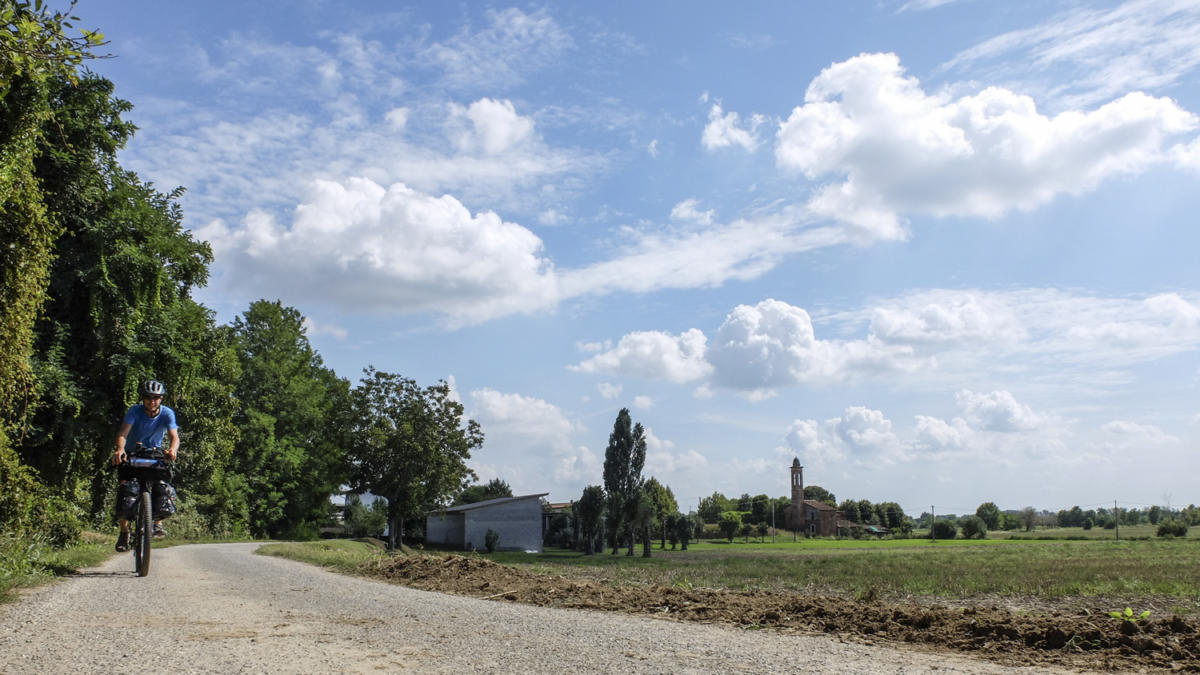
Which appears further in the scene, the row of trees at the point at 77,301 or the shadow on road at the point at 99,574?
the shadow on road at the point at 99,574

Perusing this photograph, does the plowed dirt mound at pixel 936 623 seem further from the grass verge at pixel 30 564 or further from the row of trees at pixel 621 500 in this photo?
the row of trees at pixel 621 500

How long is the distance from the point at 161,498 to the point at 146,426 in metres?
1.07

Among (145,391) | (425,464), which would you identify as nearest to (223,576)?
(145,391)

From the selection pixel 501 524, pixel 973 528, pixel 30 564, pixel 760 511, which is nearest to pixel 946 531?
pixel 973 528

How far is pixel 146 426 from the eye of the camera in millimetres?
9883

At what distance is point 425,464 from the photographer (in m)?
53.5

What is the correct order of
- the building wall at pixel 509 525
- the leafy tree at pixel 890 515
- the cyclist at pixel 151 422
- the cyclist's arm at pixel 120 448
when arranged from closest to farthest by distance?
1. the cyclist's arm at pixel 120 448
2. the cyclist at pixel 151 422
3. the building wall at pixel 509 525
4. the leafy tree at pixel 890 515

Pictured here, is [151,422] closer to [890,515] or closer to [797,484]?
[797,484]

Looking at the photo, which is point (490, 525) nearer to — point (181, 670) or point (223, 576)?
point (223, 576)

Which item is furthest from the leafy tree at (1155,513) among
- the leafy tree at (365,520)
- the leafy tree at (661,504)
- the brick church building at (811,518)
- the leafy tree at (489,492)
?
the leafy tree at (365,520)

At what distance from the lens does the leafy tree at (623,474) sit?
6944 centimetres

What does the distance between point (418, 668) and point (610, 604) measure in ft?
15.8

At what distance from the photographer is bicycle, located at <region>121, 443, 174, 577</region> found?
9844 millimetres

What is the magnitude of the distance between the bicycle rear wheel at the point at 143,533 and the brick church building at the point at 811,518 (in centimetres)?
13554
